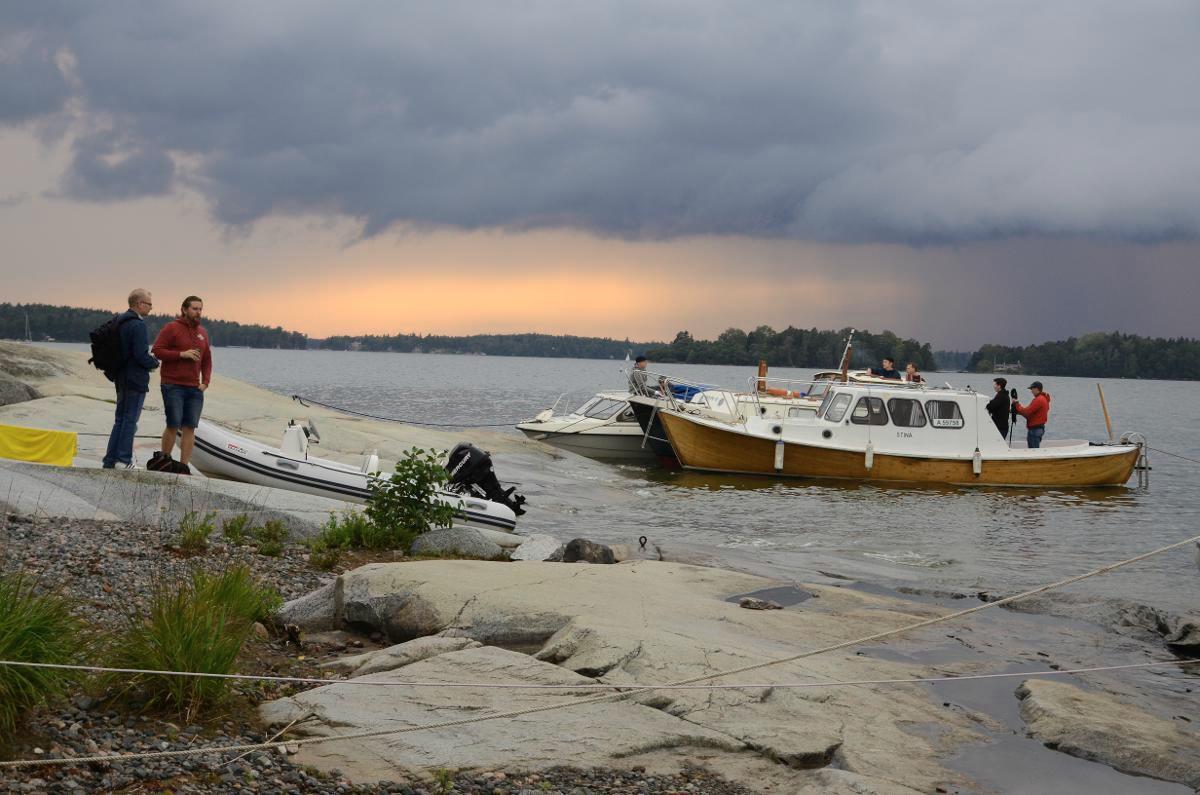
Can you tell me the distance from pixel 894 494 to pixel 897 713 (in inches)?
739

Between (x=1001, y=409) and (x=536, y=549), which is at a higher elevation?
(x=1001, y=409)

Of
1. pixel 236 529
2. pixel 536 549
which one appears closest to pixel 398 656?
pixel 236 529

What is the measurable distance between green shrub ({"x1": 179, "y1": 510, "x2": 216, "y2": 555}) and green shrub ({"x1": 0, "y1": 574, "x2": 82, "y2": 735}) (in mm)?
4087

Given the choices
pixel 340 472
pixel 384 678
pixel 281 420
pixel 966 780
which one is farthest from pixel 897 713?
pixel 281 420

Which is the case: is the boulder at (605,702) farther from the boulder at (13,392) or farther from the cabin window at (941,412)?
the cabin window at (941,412)

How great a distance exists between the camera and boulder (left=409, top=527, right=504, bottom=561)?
37.9 feet

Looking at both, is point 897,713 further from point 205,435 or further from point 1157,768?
point 205,435

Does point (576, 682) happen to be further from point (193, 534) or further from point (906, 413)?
point (906, 413)

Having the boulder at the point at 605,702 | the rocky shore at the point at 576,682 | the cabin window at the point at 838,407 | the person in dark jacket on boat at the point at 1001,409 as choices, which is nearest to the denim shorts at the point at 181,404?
the rocky shore at the point at 576,682

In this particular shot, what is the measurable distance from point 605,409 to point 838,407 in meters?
9.50

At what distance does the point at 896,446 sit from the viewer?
27203mm

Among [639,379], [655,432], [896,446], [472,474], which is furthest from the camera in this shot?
[655,432]

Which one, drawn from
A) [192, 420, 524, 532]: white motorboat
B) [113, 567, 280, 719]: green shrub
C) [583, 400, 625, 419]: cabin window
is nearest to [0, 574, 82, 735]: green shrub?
[113, 567, 280, 719]: green shrub

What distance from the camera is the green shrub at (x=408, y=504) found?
→ 38.6 feet
